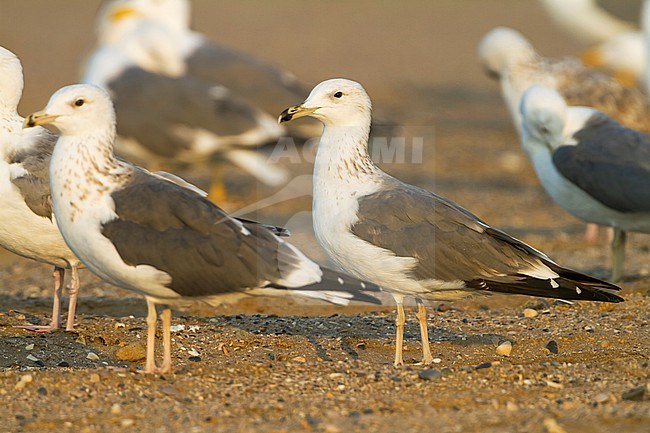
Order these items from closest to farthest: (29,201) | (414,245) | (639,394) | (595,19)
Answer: (639,394) → (414,245) → (29,201) → (595,19)

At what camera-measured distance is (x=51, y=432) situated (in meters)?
4.79

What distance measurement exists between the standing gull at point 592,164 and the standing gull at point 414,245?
2.34 metres

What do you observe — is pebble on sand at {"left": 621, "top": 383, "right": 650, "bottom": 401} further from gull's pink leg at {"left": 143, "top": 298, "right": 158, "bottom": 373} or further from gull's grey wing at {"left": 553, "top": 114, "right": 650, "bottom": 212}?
gull's grey wing at {"left": 553, "top": 114, "right": 650, "bottom": 212}

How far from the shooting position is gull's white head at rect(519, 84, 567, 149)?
887 cm

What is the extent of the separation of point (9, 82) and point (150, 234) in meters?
A: 2.20

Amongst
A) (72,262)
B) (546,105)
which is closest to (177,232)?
(72,262)

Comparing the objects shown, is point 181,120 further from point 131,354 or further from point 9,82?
point 131,354

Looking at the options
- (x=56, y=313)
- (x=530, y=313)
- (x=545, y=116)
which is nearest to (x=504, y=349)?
(x=530, y=313)

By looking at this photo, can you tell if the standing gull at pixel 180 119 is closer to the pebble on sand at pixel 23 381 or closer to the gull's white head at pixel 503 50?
the gull's white head at pixel 503 50

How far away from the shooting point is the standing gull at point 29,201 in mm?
6578

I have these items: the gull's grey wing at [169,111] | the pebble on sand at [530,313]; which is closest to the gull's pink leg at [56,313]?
the pebble on sand at [530,313]

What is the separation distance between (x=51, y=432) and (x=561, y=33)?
22329 mm

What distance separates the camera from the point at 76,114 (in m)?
5.66

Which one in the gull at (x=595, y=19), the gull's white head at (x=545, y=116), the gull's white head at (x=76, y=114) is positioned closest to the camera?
the gull's white head at (x=76, y=114)
